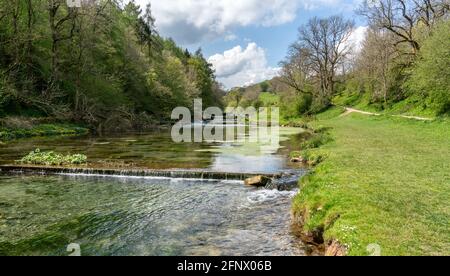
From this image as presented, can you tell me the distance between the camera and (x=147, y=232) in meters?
10.8

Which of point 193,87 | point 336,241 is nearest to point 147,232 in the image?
point 336,241

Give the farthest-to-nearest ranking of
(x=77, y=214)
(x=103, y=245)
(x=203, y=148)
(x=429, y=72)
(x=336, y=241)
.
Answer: (x=429, y=72) → (x=203, y=148) → (x=77, y=214) → (x=103, y=245) → (x=336, y=241)

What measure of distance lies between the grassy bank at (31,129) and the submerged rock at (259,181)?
26.5 m

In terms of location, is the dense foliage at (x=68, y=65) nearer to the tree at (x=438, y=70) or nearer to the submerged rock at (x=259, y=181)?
the submerged rock at (x=259, y=181)

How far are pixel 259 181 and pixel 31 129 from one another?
3020cm

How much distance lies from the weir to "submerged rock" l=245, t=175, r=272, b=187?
53 cm

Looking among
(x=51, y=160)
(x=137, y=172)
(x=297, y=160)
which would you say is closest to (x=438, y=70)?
(x=297, y=160)

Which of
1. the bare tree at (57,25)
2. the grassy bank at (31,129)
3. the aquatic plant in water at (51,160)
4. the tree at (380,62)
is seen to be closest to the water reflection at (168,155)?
the aquatic plant in water at (51,160)

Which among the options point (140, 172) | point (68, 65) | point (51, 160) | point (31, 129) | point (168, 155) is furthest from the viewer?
point (68, 65)

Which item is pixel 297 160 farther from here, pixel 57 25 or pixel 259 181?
pixel 57 25

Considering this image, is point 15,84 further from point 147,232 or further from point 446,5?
point 446,5

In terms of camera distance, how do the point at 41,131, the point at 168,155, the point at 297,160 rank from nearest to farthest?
the point at 297,160 < the point at 168,155 < the point at 41,131

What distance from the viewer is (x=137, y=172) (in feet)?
63.7
